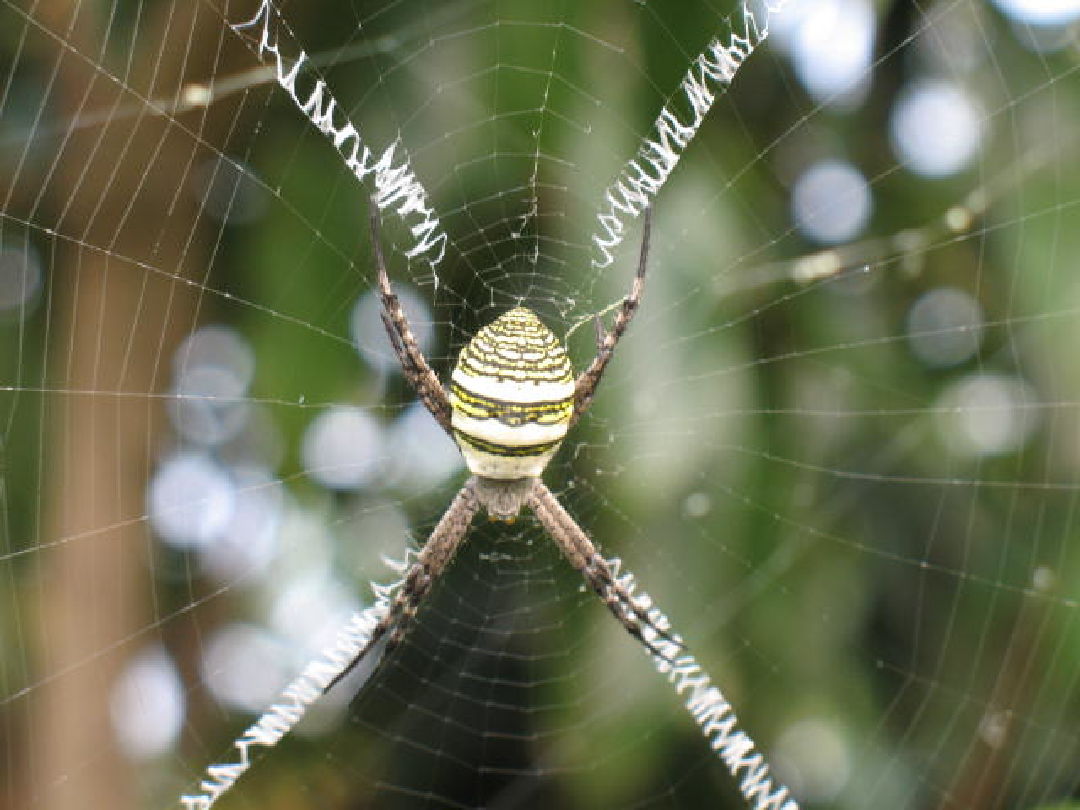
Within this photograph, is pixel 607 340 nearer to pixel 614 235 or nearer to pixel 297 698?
pixel 614 235

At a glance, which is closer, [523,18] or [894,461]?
[523,18]

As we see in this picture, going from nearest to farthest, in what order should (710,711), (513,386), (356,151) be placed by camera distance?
1. (513,386)
2. (356,151)
3. (710,711)

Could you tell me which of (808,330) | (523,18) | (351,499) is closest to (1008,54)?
(808,330)

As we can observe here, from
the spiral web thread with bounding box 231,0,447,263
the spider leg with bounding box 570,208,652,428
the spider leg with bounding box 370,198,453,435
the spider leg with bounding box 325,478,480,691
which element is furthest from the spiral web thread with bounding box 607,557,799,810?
the spiral web thread with bounding box 231,0,447,263

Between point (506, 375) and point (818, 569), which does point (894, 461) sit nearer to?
point (818, 569)

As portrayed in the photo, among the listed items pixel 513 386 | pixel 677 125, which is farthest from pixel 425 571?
pixel 677 125

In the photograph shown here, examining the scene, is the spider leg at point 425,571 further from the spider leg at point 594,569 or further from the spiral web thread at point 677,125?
the spiral web thread at point 677,125
